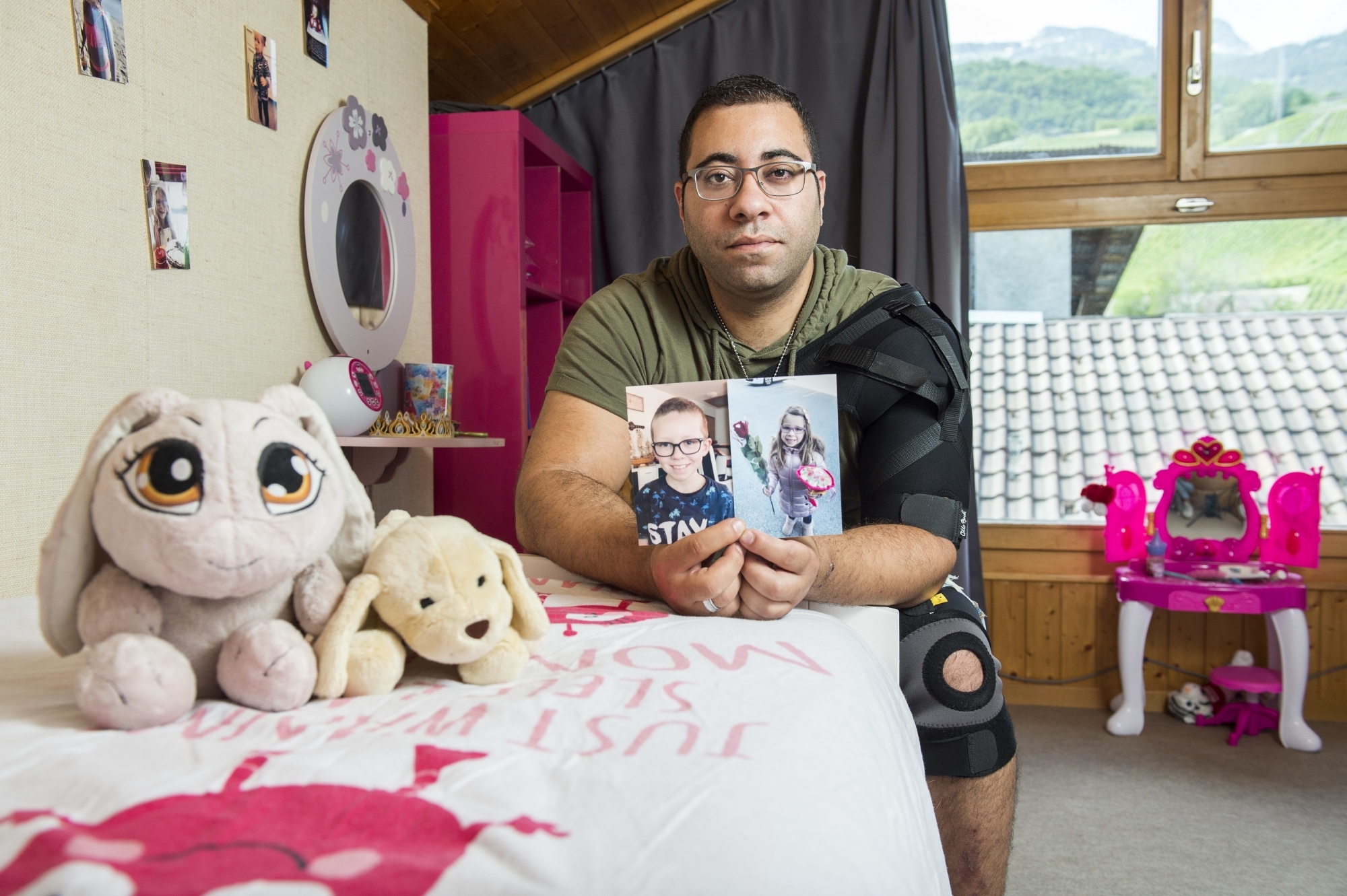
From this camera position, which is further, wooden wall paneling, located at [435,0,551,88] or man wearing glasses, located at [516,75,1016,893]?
wooden wall paneling, located at [435,0,551,88]

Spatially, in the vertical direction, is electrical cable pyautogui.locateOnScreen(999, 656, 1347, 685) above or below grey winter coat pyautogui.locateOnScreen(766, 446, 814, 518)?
below

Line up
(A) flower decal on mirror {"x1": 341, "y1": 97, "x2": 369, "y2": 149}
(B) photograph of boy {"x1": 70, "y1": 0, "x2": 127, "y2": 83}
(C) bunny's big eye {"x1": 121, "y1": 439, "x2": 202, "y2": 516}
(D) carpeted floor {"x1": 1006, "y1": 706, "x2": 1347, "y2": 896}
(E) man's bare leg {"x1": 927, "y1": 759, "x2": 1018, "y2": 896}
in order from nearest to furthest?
1. (C) bunny's big eye {"x1": 121, "y1": 439, "x2": 202, "y2": 516}
2. (E) man's bare leg {"x1": 927, "y1": 759, "x2": 1018, "y2": 896}
3. (B) photograph of boy {"x1": 70, "y1": 0, "x2": 127, "y2": 83}
4. (D) carpeted floor {"x1": 1006, "y1": 706, "x2": 1347, "y2": 896}
5. (A) flower decal on mirror {"x1": 341, "y1": 97, "x2": 369, "y2": 149}

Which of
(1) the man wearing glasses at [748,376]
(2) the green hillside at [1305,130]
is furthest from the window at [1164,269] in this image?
(1) the man wearing glasses at [748,376]

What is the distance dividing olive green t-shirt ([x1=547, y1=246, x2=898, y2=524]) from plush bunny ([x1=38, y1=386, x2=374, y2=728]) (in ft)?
2.55

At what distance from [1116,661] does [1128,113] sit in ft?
5.57

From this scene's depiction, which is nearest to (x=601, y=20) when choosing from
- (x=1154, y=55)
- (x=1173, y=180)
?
(x=1154, y=55)

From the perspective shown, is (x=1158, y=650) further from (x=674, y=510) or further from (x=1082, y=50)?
(x=674, y=510)

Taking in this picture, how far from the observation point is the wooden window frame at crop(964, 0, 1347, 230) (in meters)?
2.73

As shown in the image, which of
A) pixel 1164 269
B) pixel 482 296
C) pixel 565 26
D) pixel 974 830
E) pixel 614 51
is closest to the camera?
pixel 974 830

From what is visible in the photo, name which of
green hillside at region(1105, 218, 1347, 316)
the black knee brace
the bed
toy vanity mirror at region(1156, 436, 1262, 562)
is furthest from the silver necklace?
green hillside at region(1105, 218, 1347, 316)

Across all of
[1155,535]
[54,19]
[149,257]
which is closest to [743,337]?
[149,257]

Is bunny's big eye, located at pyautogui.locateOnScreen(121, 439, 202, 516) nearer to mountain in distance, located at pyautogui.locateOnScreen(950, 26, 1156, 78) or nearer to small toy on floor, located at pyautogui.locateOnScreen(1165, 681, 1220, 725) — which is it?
small toy on floor, located at pyautogui.locateOnScreen(1165, 681, 1220, 725)

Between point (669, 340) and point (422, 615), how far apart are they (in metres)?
0.84

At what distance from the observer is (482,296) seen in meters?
2.42
